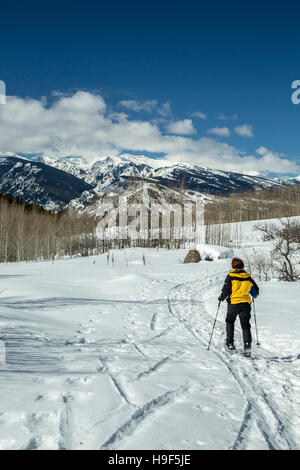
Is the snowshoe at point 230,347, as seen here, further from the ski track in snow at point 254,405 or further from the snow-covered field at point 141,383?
the snow-covered field at point 141,383

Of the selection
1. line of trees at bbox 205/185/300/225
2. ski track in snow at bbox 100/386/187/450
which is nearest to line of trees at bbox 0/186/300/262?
line of trees at bbox 205/185/300/225

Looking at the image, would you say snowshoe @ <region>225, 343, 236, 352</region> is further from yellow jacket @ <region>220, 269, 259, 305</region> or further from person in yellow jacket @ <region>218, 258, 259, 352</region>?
yellow jacket @ <region>220, 269, 259, 305</region>

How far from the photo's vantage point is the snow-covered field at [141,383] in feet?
10.6

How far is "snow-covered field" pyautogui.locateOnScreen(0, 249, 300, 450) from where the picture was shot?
10.6 feet

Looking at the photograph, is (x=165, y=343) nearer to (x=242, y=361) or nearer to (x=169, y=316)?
(x=242, y=361)

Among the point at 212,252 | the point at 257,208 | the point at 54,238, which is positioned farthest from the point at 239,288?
the point at 257,208

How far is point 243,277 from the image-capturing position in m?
6.68

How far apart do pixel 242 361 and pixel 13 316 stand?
5.89 metres

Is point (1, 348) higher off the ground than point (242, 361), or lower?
higher

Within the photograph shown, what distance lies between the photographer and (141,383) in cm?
467

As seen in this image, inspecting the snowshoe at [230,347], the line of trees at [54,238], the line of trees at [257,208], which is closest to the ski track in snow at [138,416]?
the snowshoe at [230,347]

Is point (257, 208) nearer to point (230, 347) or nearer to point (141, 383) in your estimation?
point (230, 347)
